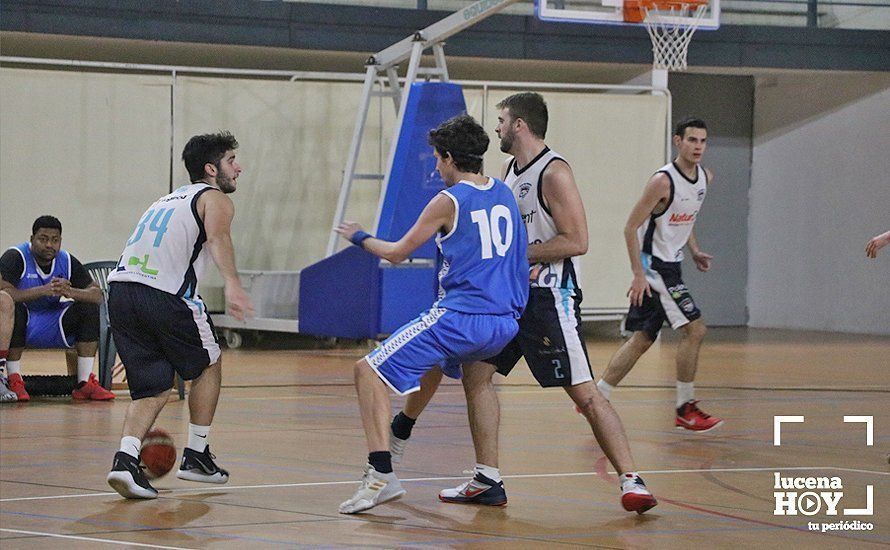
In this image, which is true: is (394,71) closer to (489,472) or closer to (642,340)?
(642,340)

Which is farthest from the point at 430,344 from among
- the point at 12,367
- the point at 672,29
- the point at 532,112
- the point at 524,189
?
the point at 672,29

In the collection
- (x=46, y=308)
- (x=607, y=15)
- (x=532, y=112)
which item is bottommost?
(x=46, y=308)

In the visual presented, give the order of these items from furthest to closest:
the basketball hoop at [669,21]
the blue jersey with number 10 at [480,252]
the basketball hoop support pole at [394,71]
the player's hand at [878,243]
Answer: the basketball hoop support pole at [394,71]
the basketball hoop at [669,21]
the player's hand at [878,243]
the blue jersey with number 10 at [480,252]

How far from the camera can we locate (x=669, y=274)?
339 inches

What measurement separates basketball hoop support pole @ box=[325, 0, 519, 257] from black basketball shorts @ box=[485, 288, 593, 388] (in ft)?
25.9

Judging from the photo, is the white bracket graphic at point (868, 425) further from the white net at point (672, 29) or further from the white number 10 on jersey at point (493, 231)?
→ the white net at point (672, 29)

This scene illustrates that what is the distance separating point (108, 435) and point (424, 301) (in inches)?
280

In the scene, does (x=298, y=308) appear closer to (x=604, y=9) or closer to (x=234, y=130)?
(x=234, y=130)

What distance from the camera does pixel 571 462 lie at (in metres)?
7.17

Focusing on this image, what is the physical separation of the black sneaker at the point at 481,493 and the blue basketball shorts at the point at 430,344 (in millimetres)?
595

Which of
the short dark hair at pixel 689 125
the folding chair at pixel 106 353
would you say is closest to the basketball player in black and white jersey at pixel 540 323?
the short dark hair at pixel 689 125

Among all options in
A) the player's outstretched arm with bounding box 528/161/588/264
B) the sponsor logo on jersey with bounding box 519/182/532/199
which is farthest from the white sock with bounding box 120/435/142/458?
the sponsor logo on jersey with bounding box 519/182/532/199

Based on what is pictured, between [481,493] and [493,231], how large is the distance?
114 centimetres

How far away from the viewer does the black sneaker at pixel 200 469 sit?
6164 mm
